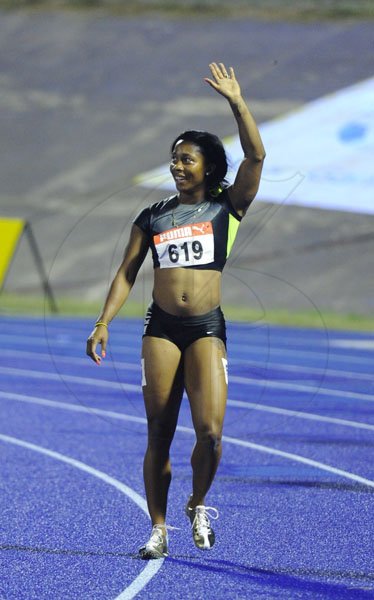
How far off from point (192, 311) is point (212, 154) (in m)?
0.75

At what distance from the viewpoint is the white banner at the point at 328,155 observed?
24562 mm

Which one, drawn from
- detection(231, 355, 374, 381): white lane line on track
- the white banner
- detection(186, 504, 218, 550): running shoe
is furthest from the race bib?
the white banner

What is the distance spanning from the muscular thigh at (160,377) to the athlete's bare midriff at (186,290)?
175mm

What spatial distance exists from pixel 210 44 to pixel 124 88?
329 centimetres

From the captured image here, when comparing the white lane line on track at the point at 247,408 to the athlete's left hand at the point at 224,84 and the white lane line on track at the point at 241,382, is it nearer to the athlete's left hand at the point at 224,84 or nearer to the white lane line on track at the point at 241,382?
the white lane line on track at the point at 241,382

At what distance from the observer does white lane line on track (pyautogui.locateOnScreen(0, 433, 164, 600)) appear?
5.35 meters

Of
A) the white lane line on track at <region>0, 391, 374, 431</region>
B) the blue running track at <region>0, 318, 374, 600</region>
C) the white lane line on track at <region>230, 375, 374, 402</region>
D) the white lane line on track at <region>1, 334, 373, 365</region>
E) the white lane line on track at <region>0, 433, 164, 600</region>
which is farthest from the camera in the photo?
the white lane line on track at <region>1, 334, 373, 365</region>

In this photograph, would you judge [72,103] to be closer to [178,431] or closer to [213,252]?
[178,431]

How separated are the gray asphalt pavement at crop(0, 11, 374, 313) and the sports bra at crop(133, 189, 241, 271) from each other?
680 inches

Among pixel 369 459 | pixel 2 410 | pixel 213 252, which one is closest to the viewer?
pixel 213 252

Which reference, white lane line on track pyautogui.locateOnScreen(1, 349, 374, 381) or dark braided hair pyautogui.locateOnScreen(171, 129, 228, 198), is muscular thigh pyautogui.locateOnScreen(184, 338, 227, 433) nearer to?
dark braided hair pyautogui.locateOnScreen(171, 129, 228, 198)

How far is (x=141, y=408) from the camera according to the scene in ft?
39.5

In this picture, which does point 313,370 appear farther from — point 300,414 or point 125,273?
point 125,273

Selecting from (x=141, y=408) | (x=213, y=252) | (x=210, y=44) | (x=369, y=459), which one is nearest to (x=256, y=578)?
(x=213, y=252)
